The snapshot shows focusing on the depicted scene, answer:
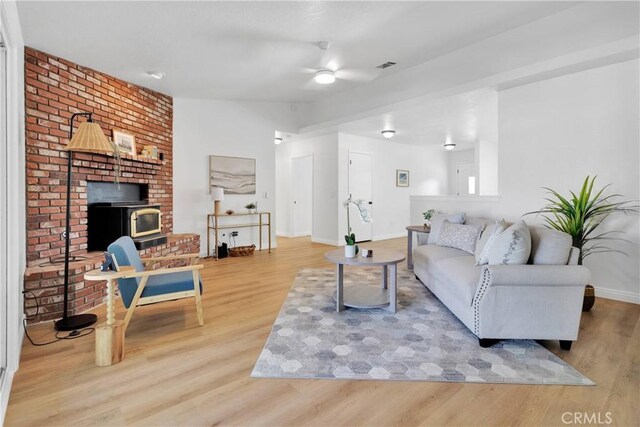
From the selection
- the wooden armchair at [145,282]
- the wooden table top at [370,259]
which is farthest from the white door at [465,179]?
the wooden armchair at [145,282]

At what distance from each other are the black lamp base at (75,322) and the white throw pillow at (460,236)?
3.56m

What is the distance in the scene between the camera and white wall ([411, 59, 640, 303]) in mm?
3197

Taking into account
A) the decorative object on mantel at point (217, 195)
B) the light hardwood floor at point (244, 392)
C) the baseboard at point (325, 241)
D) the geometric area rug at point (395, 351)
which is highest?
the decorative object on mantel at point (217, 195)

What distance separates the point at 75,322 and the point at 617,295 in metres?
5.00

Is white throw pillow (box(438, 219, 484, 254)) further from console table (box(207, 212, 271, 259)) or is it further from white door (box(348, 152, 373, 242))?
console table (box(207, 212, 271, 259))

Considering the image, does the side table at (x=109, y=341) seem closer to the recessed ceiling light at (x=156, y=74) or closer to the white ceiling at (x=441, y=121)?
the recessed ceiling light at (x=156, y=74)

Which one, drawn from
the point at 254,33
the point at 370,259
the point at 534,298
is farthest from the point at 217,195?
the point at 534,298

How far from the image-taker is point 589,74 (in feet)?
11.1

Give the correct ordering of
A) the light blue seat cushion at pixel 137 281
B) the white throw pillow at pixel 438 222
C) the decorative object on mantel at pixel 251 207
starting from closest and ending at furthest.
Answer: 1. the light blue seat cushion at pixel 137 281
2. the white throw pillow at pixel 438 222
3. the decorative object on mantel at pixel 251 207

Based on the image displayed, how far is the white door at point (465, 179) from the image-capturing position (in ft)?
30.6

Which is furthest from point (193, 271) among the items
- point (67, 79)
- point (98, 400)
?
point (67, 79)

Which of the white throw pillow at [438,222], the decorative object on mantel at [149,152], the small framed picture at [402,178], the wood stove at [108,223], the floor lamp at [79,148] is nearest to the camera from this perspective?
the floor lamp at [79,148]

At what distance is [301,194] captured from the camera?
319 inches

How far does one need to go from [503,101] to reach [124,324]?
453 cm
